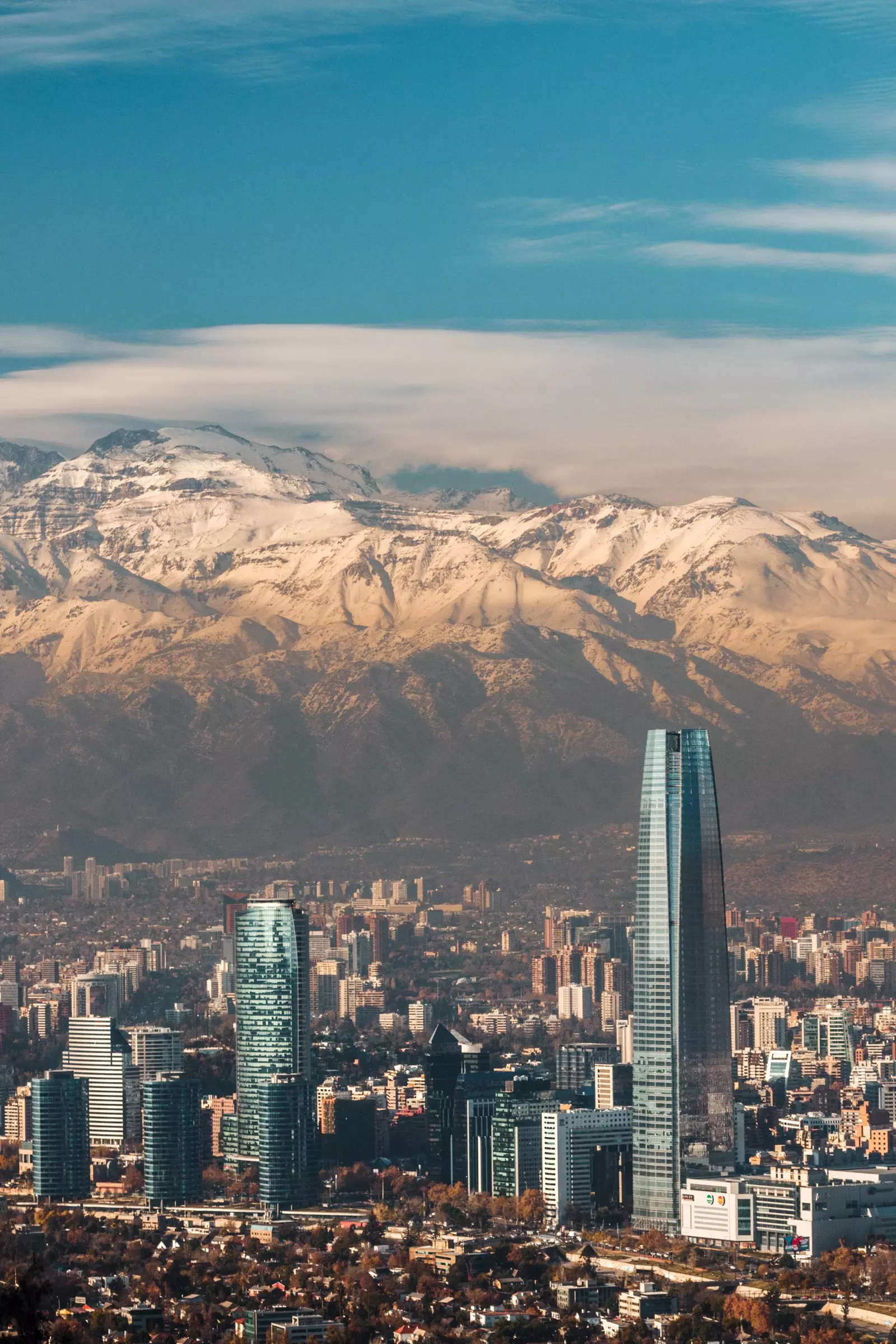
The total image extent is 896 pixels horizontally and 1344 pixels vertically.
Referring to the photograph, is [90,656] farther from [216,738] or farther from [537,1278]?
[537,1278]

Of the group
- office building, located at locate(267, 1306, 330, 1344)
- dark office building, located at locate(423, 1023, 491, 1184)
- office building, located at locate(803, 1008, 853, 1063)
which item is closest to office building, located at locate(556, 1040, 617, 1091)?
dark office building, located at locate(423, 1023, 491, 1184)

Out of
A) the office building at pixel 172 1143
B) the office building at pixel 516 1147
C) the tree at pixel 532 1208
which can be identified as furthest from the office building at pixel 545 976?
the tree at pixel 532 1208

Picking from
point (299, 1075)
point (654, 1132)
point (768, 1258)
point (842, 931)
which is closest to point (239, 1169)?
point (299, 1075)

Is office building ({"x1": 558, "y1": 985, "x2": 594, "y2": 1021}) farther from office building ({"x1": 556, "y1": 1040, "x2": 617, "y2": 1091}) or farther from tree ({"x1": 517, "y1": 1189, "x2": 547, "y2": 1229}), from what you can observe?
tree ({"x1": 517, "y1": 1189, "x2": 547, "y2": 1229})

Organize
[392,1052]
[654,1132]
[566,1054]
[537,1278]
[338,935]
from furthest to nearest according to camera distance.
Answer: [338,935], [392,1052], [566,1054], [654,1132], [537,1278]

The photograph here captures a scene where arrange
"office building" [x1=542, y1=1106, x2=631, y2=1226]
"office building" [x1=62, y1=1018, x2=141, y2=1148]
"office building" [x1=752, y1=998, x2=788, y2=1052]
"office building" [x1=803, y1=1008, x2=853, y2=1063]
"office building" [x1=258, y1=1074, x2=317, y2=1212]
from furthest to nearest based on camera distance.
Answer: "office building" [x1=752, y1=998, x2=788, y2=1052], "office building" [x1=803, y1=1008, x2=853, y2=1063], "office building" [x1=62, y1=1018, x2=141, y2=1148], "office building" [x1=258, y1=1074, x2=317, y2=1212], "office building" [x1=542, y1=1106, x2=631, y2=1226]

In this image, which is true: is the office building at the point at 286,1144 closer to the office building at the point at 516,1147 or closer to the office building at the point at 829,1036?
the office building at the point at 516,1147
